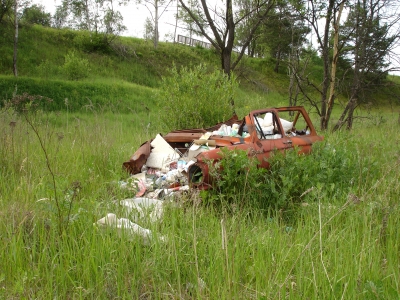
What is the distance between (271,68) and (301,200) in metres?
41.5

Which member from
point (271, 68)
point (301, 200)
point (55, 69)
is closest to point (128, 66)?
point (55, 69)

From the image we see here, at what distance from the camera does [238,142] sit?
220 inches

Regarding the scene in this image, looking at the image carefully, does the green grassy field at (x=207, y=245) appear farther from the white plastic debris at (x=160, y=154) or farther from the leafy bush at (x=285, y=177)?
the white plastic debris at (x=160, y=154)

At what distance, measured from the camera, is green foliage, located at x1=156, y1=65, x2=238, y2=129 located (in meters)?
9.12

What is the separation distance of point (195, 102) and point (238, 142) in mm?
3733

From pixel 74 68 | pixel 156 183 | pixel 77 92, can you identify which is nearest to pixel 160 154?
pixel 156 183

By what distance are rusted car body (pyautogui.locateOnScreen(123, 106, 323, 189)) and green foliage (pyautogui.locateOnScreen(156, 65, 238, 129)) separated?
2141 millimetres

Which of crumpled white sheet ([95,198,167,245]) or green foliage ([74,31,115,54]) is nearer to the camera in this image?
crumpled white sheet ([95,198,167,245])

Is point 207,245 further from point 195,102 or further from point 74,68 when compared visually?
point 74,68

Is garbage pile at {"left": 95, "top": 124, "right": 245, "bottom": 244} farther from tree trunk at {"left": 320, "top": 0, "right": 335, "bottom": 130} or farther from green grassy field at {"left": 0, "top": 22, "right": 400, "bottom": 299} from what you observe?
tree trunk at {"left": 320, "top": 0, "right": 335, "bottom": 130}

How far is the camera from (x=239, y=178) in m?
4.57

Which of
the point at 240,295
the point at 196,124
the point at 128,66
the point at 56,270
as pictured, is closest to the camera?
the point at 240,295

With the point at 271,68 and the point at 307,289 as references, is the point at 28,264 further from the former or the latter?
the point at 271,68

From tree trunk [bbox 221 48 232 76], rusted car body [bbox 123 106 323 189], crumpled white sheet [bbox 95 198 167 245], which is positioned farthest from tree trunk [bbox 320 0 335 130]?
crumpled white sheet [bbox 95 198 167 245]
